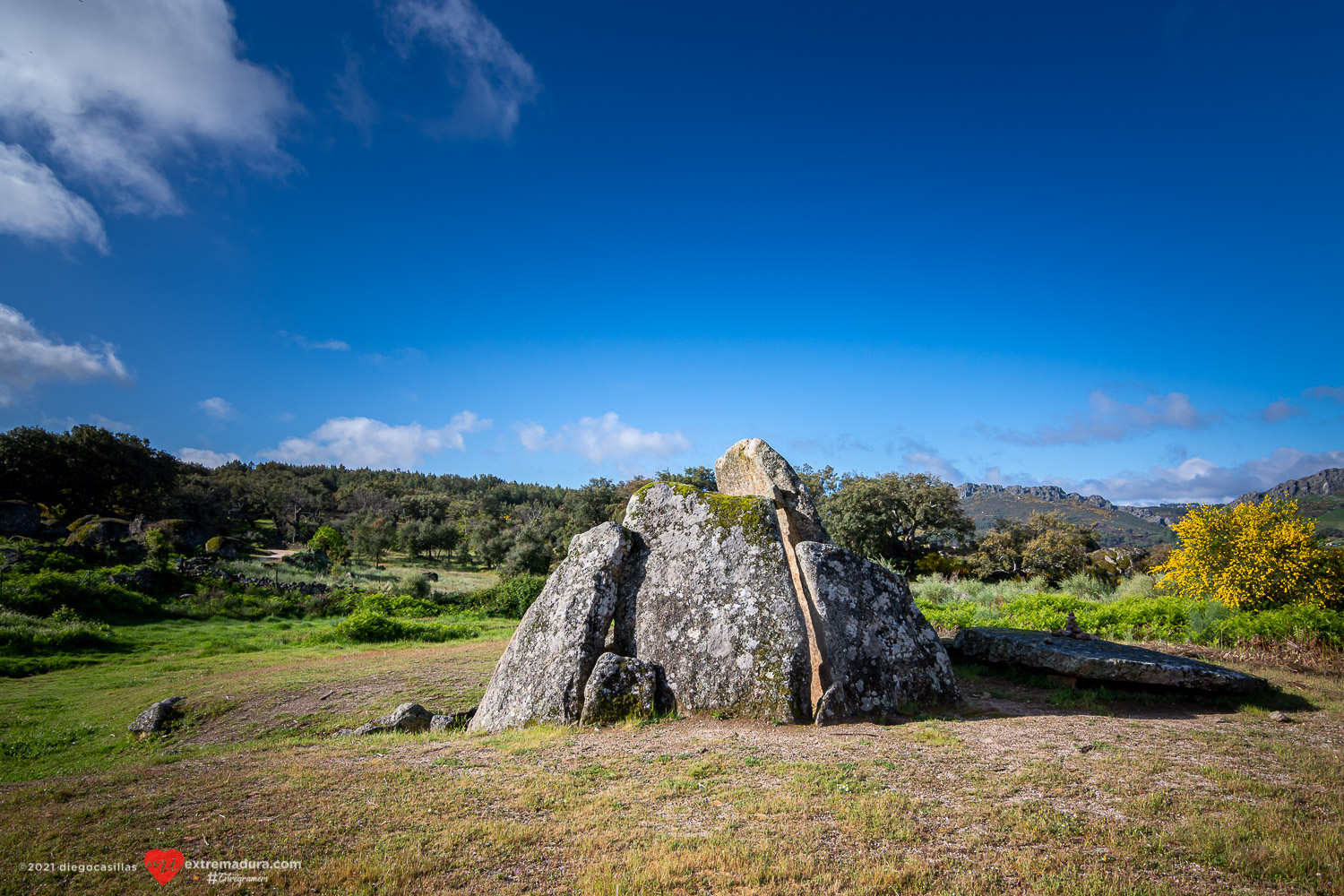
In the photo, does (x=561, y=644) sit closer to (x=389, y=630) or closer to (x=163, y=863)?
(x=163, y=863)

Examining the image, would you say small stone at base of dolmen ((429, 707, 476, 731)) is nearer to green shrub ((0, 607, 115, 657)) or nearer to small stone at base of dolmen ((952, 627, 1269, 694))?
small stone at base of dolmen ((952, 627, 1269, 694))

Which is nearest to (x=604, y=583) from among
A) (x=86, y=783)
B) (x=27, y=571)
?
(x=86, y=783)

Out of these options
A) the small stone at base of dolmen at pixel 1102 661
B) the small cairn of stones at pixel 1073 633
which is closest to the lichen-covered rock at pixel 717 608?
the small stone at base of dolmen at pixel 1102 661

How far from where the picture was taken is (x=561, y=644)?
864 centimetres

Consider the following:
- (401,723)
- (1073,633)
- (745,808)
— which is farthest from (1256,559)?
(401,723)

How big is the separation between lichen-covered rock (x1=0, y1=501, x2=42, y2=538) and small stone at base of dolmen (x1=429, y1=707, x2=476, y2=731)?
3602cm

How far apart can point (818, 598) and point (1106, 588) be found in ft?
63.3

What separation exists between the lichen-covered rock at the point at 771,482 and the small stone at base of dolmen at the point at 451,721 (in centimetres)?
647

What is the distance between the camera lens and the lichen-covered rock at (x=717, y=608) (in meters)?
7.96

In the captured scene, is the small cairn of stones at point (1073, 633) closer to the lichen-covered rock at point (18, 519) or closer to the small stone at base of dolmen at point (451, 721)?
the small stone at base of dolmen at point (451, 721)

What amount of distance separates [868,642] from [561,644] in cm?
481

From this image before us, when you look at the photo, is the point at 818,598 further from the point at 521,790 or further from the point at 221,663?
the point at 221,663

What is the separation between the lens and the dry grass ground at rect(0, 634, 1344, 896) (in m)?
3.64

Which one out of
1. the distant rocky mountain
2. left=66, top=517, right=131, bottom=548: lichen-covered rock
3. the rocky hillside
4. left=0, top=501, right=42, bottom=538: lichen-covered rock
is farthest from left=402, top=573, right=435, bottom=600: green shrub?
the distant rocky mountain
